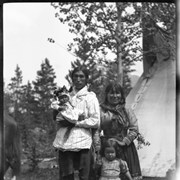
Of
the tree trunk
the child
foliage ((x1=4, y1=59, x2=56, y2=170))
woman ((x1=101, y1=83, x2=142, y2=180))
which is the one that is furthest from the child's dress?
the tree trunk

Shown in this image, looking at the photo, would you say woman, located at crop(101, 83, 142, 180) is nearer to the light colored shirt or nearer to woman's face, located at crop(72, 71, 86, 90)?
the light colored shirt

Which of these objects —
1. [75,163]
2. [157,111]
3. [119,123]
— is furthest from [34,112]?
[157,111]

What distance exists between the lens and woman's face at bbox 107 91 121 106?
14.0ft

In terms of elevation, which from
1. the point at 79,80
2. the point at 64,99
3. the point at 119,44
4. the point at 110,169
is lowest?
the point at 110,169

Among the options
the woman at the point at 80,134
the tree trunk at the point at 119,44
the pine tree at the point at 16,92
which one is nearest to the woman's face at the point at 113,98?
the woman at the point at 80,134

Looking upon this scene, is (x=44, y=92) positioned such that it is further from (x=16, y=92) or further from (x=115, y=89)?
(x=115, y=89)

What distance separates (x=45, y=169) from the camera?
173 inches

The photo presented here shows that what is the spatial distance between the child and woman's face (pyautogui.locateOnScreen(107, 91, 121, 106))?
0.35 meters

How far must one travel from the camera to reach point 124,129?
430cm

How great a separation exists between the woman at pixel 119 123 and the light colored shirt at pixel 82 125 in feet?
0.41

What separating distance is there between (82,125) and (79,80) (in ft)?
1.28

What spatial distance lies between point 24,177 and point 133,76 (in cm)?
140

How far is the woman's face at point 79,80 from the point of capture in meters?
4.16

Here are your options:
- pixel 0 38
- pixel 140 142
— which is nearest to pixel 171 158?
pixel 140 142
